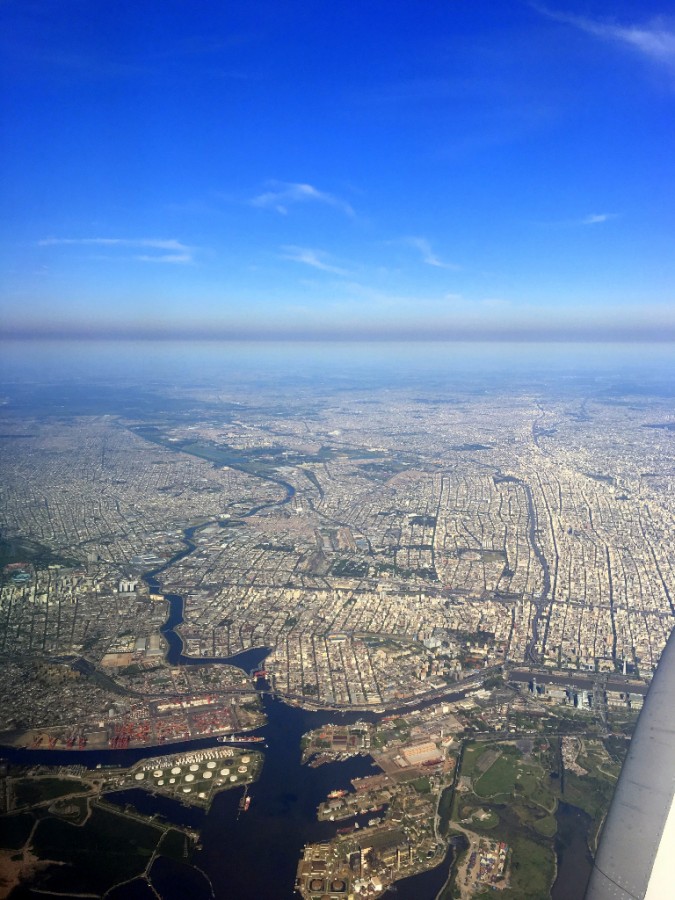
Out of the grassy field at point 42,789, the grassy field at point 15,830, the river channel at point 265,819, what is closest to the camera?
the river channel at point 265,819

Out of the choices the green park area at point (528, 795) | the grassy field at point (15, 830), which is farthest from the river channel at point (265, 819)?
the grassy field at point (15, 830)

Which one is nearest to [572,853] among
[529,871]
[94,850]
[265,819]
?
[529,871]

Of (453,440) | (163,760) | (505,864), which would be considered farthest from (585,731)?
(453,440)

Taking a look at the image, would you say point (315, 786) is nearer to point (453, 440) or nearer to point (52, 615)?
point (52, 615)

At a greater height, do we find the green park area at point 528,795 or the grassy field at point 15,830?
the green park area at point 528,795

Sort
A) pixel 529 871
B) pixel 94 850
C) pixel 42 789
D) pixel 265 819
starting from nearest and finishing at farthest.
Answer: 1. pixel 529 871
2. pixel 94 850
3. pixel 265 819
4. pixel 42 789

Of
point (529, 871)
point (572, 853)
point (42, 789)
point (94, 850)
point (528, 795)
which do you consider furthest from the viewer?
point (528, 795)

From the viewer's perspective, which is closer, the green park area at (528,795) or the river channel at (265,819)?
the river channel at (265,819)

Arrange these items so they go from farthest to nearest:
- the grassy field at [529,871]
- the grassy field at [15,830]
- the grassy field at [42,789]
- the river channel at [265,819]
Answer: the grassy field at [42,789]
the grassy field at [15,830]
the river channel at [265,819]
the grassy field at [529,871]

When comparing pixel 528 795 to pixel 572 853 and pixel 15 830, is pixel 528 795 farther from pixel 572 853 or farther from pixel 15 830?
pixel 15 830

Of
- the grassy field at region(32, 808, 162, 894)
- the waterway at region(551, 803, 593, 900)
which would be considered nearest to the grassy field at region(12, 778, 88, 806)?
the grassy field at region(32, 808, 162, 894)

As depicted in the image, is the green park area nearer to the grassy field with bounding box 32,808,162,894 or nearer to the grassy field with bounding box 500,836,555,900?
the grassy field with bounding box 500,836,555,900

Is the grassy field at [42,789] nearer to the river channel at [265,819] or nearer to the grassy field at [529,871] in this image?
the river channel at [265,819]
